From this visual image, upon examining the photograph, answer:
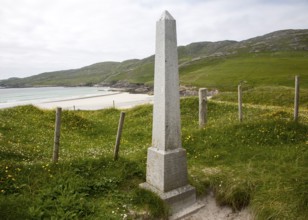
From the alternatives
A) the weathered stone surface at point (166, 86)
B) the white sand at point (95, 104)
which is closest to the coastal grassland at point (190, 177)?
the weathered stone surface at point (166, 86)

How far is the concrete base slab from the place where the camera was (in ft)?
22.6

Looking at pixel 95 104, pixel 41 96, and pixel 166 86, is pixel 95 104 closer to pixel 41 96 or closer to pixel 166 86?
pixel 41 96

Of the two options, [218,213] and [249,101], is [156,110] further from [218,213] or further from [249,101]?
[249,101]

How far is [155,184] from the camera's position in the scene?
7.17m

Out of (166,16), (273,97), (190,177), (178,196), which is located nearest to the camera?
(166,16)

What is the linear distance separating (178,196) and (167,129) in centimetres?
178

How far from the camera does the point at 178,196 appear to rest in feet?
23.1

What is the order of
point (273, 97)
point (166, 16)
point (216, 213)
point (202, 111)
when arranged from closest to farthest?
point (166, 16) → point (216, 213) → point (202, 111) → point (273, 97)

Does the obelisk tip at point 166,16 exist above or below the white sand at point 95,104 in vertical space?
above

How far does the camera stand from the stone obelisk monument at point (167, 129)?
6676 mm

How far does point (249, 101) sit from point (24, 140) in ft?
89.3

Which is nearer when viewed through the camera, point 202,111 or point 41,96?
point 202,111

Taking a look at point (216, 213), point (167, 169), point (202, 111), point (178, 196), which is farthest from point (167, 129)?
point (202, 111)

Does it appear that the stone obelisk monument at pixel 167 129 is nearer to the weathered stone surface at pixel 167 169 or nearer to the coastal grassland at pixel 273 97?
the weathered stone surface at pixel 167 169
